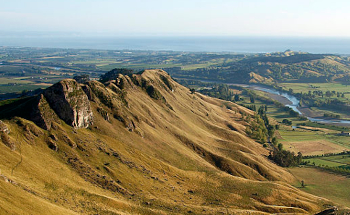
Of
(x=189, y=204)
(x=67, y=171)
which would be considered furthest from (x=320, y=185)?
(x=67, y=171)

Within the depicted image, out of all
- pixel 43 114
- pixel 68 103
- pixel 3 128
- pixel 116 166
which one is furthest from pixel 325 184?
pixel 3 128

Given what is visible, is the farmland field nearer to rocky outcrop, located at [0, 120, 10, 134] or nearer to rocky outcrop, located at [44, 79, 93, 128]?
rocky outcrop, located at [44, 79, 93, 128]

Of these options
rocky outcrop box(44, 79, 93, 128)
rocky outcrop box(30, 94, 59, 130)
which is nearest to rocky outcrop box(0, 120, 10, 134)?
rocky outcrop box(30, 94, 59, 130)

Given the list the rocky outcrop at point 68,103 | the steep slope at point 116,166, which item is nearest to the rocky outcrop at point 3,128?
the steep slope at point 116,166

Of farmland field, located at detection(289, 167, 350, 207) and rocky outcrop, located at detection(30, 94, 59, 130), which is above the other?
rocky outcrop, located at detection(30, 94, 59, 130)

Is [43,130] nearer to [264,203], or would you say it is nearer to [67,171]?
[67,171]

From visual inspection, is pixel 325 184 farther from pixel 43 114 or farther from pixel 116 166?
pixel 43 114
